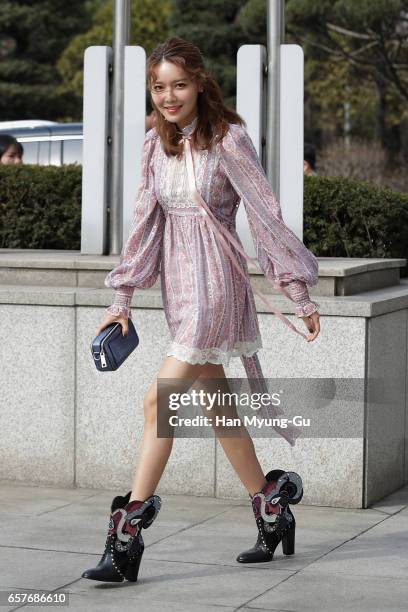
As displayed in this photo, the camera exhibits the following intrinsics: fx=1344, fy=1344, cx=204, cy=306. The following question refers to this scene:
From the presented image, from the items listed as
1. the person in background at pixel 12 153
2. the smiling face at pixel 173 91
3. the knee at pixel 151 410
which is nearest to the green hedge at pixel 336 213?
the person in background at pixel 12 153

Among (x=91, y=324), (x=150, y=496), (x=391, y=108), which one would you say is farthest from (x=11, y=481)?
(x=391, y=108)

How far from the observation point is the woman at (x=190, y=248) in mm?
4832

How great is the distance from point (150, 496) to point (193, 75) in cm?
153

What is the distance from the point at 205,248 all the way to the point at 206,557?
1.28 m

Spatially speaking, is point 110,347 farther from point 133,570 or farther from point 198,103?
point 198,103

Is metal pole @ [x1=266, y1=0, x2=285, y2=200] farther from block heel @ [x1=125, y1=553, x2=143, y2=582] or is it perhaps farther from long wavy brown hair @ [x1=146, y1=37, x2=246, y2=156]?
block heel @ [x1=125, y1=553, x2=143, y2=582]

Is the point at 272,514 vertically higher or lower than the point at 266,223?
lower

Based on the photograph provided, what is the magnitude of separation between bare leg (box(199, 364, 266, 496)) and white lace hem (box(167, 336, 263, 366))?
0.34 feet

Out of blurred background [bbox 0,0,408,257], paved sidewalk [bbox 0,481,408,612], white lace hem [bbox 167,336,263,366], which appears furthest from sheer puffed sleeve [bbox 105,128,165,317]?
blurred background [bbox 0,0,408,257]

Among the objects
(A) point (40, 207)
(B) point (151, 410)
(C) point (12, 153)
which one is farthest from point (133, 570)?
(C) point (12, 153)

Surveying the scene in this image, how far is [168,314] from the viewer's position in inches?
198

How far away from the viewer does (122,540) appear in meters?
4.78

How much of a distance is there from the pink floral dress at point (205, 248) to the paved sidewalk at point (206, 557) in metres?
0.84

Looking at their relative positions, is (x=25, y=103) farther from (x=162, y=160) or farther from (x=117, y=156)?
(x=162, y=160)
